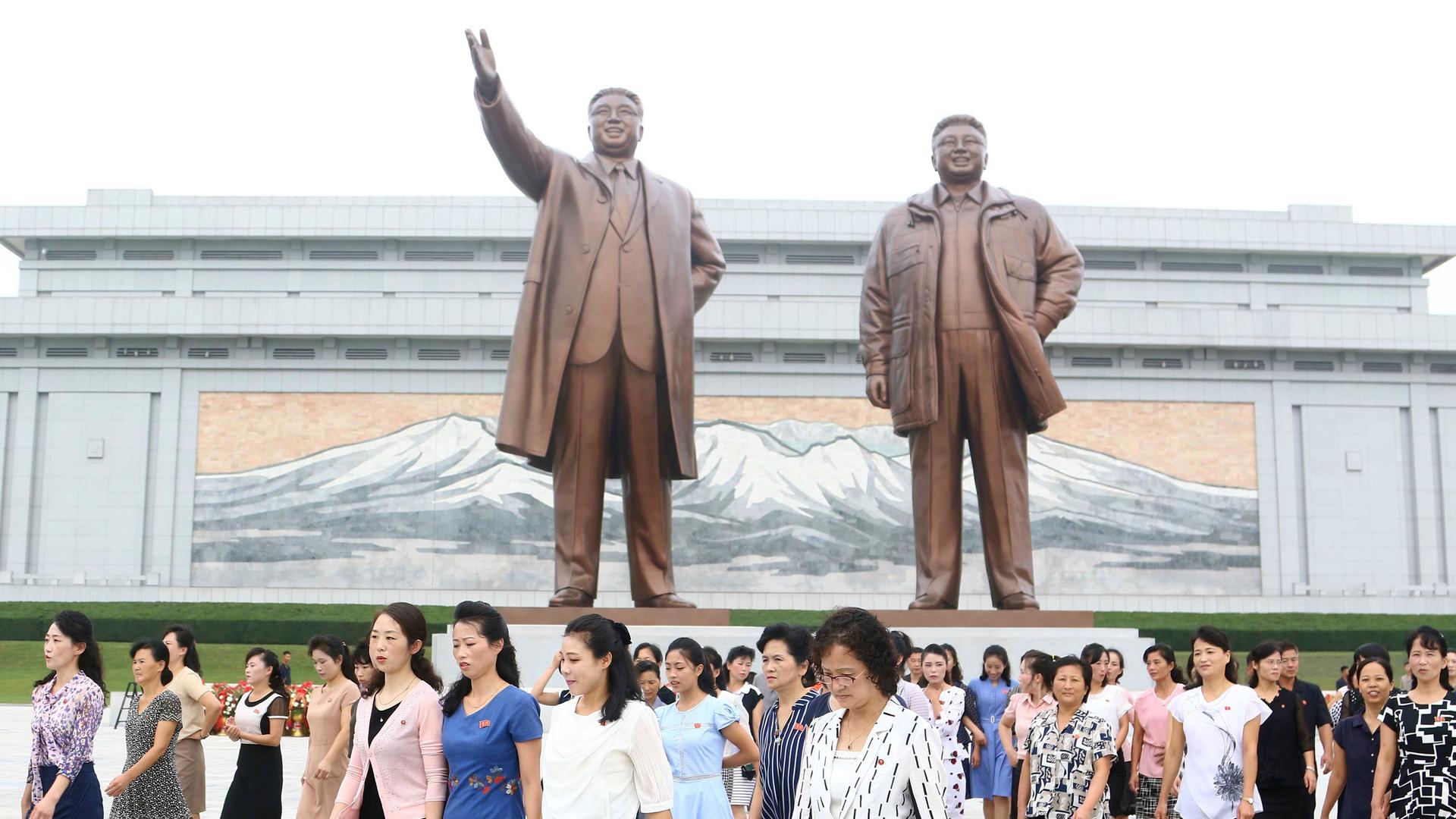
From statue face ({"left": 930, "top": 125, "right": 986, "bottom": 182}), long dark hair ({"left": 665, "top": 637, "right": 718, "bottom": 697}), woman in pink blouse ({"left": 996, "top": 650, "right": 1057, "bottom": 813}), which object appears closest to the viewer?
long dark hair ({"left": 665, "top": 637, "right": 718, "bottom": 697})

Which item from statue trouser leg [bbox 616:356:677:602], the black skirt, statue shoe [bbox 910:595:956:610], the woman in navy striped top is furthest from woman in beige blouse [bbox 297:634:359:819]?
statue shoe [bbox 910:595:956:610]

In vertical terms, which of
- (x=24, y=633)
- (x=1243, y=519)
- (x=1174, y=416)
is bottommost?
(x=24, y=633)

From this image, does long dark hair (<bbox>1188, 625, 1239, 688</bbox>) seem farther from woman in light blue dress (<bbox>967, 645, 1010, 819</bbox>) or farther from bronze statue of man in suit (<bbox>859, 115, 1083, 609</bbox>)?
bronze statue of man in suit (<bbox>859, 115, 1083, 609</bbox>)

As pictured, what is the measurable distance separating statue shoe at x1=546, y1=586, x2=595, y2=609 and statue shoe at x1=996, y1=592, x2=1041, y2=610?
2646 mm

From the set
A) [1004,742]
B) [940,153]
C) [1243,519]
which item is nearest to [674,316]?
[940,153]

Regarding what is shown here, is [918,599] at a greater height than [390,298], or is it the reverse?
[390,298]

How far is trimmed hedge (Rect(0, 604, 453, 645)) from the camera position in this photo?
21891 mm

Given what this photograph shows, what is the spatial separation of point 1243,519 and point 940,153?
2127cm

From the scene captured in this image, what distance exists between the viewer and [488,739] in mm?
3607

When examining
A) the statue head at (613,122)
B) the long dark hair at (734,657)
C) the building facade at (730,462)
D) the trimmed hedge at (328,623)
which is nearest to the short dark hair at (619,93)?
the statue head at (613,122)

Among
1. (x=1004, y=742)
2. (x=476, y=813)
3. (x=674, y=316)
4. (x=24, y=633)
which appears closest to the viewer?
(x=476, y=813)

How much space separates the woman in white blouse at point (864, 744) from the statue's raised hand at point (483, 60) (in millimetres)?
5561

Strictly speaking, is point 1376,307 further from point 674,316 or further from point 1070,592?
point 674,316

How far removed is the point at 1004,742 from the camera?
22.5ft
